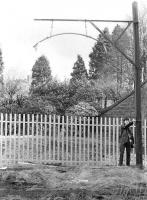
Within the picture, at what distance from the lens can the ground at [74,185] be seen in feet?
26.2

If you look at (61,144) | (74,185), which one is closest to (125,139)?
(61,144)

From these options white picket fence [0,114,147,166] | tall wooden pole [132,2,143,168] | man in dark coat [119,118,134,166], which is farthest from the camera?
white picket fence [0,114,147,166]

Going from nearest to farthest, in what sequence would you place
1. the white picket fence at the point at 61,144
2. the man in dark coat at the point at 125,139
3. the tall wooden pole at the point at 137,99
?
the tall wooden pole at the point at 137,99 < the man in dark coat at the point at 125,139 < the white picket fence at the point at 61,144

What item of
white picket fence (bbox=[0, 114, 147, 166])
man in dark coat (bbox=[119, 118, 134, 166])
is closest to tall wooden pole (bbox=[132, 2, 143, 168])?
man in dark coat (bbox=[119, 118, 134, 166])

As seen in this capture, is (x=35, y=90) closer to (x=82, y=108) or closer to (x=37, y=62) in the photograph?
(x=82, y=108)

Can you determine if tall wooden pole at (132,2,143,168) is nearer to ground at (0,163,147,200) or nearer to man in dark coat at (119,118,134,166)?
man in dark coat at (119,118,134,166)

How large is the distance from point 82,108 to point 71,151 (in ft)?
35.6

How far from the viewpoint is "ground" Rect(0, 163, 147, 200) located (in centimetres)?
798

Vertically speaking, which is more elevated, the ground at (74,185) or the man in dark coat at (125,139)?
the man in dark coat at (125,139)

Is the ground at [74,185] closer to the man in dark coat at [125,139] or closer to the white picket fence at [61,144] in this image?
the man in dark coat at [125,139]

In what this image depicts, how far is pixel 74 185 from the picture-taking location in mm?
9297

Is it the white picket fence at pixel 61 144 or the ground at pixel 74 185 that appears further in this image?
the white picket fence at pixel 61 144

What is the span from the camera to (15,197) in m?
8.01

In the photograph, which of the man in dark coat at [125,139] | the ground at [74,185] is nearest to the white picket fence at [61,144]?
the man in dark coat at [125,139]
